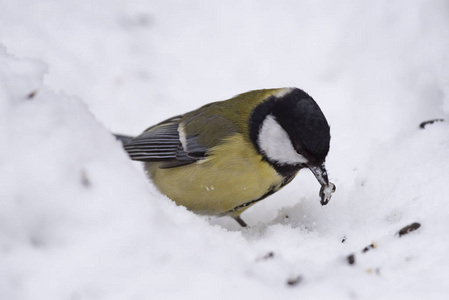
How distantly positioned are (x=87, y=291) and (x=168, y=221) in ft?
0.90

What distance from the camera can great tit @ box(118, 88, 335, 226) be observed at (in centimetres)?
191

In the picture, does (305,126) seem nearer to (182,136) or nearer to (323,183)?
(323,183)

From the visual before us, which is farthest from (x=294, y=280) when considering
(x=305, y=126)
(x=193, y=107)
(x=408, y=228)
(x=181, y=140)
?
(x=193, y=107)

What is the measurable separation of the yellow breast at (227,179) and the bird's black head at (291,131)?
2.0 inches

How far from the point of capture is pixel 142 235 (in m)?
1.35

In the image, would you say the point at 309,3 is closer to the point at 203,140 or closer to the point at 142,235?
the point at 203,140

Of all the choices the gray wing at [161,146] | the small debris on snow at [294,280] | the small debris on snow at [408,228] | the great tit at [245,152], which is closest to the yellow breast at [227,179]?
the great tit at [245,152]

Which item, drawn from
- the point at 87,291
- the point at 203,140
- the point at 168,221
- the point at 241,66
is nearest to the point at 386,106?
the point at 241,66

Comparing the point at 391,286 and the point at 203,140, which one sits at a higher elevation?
the point at 203,140

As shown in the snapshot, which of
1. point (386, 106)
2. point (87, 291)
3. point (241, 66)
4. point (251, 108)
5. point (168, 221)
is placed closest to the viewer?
point (87, 291)

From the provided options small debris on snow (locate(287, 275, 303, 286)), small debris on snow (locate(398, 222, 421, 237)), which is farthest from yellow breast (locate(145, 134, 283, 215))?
small debris on snow (locate(287, 275, 303, 286))

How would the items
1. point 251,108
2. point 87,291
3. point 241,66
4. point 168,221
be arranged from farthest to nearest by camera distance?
point 241,66 → point 251,108 → point 168,221 → point 87,291

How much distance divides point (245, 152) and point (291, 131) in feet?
0.66

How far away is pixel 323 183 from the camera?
1.99 m
